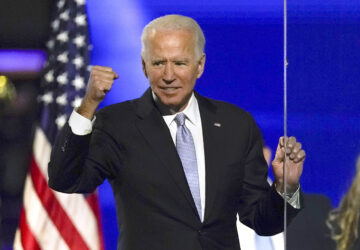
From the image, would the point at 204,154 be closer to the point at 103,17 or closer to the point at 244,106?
the point at 244,106

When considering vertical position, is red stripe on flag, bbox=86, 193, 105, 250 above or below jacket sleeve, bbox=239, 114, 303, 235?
below

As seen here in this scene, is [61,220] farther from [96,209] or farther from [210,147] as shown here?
[210,147]

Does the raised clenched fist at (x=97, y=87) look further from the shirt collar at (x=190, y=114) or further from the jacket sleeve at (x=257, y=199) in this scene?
the jacket sleeve at (x=257, y=199)

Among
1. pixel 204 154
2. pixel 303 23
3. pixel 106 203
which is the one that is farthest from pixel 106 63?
pixel 303 23

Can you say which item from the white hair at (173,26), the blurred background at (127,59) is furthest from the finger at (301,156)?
the blurred background at (127,59)

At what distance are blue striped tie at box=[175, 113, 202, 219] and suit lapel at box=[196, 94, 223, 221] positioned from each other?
0.08ft

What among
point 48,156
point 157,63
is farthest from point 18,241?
point 157,63

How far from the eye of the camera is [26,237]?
3146mm

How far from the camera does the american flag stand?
308 cm

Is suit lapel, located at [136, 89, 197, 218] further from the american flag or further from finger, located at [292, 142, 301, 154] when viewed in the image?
the american flag

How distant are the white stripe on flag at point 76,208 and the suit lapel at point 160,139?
4.48ft

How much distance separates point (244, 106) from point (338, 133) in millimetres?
1885

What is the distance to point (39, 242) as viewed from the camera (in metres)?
3.12

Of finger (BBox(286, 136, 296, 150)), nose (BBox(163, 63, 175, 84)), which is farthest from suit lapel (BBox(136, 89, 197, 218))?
finger (BBox(286, 136, 296, 150))
